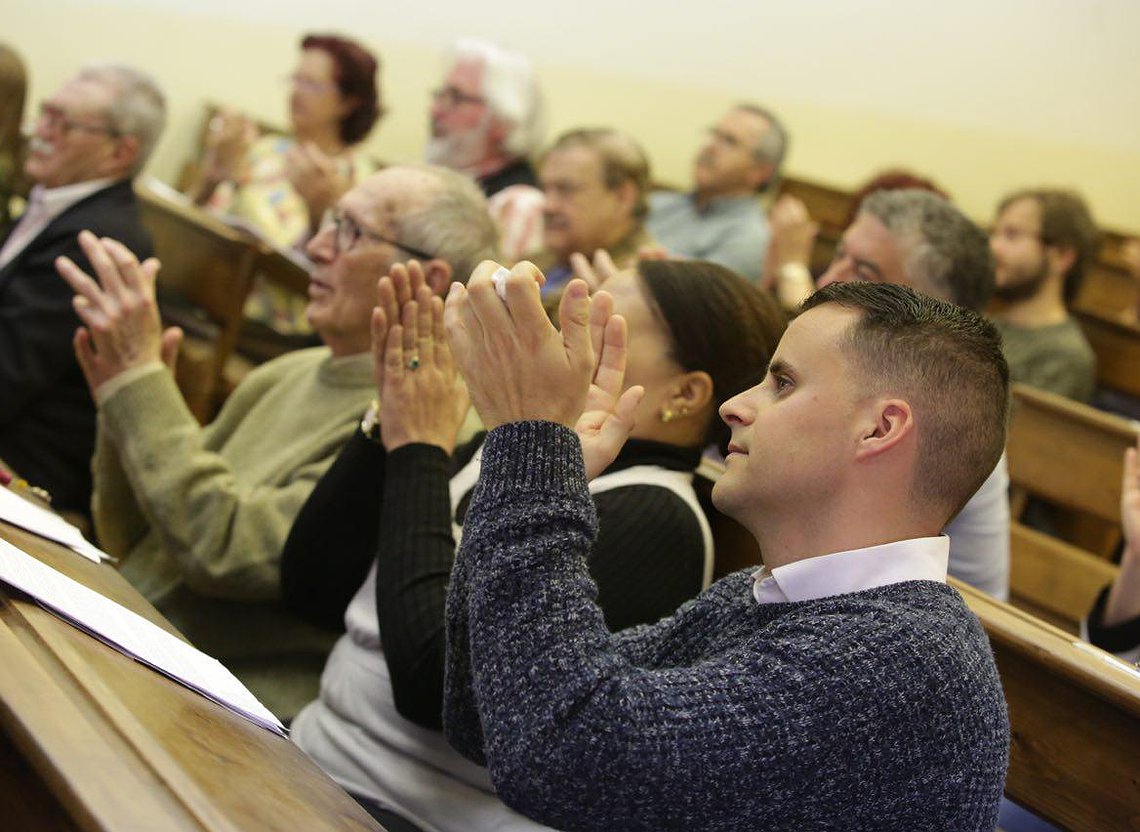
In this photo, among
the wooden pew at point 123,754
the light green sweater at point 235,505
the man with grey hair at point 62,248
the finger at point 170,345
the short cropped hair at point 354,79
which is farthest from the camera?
the short cropped hair at point 354,79

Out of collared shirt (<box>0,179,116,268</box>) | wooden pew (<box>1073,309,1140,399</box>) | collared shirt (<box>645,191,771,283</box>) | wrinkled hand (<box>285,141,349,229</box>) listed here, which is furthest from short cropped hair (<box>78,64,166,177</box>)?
wooden pew (<box>1073,309,1140,399</box>)

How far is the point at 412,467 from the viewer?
1479mm


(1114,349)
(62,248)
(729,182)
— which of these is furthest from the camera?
(729,182)

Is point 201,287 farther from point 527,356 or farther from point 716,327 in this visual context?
point 527,356

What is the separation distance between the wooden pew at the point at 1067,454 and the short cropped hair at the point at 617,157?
1229 mm

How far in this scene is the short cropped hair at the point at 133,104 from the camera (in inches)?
112

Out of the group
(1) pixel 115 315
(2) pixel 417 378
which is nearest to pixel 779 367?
(2) pixel 417 378

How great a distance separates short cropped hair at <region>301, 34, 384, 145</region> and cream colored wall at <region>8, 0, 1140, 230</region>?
1.03 m

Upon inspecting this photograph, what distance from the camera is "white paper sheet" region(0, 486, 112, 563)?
4.51ft

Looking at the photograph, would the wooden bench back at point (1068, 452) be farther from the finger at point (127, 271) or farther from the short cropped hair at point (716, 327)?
the finger at point (127, 271)

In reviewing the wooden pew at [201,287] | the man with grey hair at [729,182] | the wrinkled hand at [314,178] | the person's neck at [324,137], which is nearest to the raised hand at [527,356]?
the wooden pew at [201,287]

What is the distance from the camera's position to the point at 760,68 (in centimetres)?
505

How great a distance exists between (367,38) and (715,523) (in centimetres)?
412

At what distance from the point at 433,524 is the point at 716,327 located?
41 centimetres
